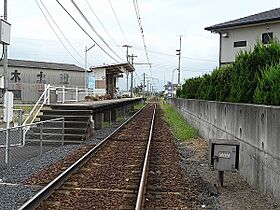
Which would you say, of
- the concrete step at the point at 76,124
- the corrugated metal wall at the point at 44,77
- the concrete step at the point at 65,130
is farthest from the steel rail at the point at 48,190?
the corrugated metal wall at the point at 44,77

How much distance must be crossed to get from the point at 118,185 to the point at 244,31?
28982 millimetres

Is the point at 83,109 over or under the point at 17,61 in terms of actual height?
under

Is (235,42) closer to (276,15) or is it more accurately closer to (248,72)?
(276,15)

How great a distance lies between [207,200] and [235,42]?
3005 cm

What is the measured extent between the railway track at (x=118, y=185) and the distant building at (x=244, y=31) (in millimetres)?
21877

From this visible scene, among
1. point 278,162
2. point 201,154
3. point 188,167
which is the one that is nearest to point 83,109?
point 201,154

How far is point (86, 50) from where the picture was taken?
175 feet

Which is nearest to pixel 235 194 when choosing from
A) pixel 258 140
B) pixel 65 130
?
pixel 258 140

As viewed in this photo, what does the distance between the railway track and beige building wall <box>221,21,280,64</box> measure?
2215cm

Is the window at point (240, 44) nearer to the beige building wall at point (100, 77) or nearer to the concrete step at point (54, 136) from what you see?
the concrete step at point (54, 136)

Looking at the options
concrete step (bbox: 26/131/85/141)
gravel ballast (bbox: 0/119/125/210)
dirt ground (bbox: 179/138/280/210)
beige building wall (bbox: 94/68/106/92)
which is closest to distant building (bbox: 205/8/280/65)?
concrete step (bbox: 26/131/85/141)

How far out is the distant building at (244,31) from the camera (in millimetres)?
32594

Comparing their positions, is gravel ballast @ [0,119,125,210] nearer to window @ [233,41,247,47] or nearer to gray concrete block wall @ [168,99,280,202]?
gray concrete block wall @ [168,99,280,202]

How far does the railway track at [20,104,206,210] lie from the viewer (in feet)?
23.9
